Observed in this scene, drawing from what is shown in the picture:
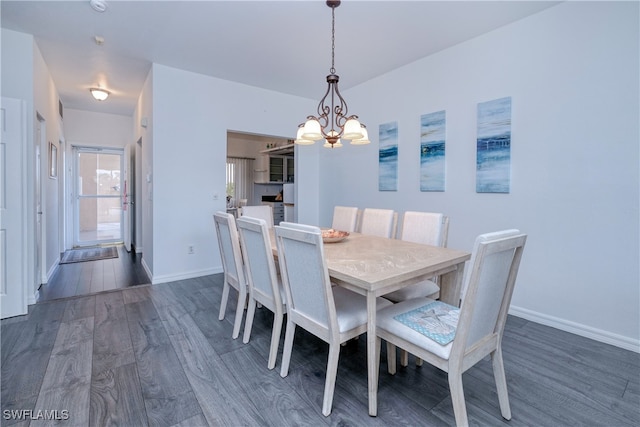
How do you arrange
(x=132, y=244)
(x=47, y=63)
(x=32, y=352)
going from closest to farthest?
1. (x=32, y=352)
2. (x=47, y=63)
3. (x=132, y=244)

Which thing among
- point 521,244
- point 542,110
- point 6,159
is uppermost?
point 542,110

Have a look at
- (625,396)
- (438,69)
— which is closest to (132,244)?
(438,69)

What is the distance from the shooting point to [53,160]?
412 cm

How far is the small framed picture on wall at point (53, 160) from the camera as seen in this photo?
12.9 feet

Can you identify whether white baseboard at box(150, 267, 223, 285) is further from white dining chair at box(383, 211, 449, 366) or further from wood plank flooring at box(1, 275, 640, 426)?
white dining chair at box(383, 211, 449, 366)

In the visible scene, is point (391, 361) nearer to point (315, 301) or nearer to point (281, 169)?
point (315, 301)

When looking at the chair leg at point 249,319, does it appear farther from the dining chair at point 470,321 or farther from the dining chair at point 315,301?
the dining chair at point 470,321

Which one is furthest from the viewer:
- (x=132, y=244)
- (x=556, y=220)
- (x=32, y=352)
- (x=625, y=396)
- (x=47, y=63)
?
(x=132, y=244)

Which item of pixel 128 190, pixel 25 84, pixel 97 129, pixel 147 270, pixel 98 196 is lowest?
pixel 147 270

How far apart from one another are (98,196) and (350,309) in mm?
6484

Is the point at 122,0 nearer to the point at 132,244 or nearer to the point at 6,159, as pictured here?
the point at 6,159

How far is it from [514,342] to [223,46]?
380 cm

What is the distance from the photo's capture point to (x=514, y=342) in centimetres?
232

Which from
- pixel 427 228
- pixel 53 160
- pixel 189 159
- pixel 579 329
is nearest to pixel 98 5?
pixel 189 159
